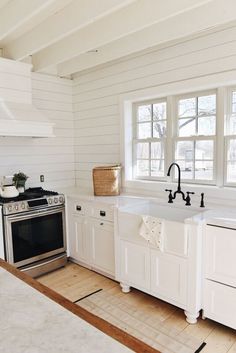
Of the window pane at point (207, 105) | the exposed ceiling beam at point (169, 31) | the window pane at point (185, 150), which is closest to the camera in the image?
the exposed ceiling beam at point (169, 31)

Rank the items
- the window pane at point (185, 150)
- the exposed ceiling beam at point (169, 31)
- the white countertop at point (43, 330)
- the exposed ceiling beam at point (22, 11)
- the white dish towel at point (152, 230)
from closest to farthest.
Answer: the white countertop at point (43, 330) → the exposed ceiling beam at point (22, 11) → the exposed ceiling beam at point (169, 31) → the white dish towel at point (152, 230) → the window pane at point (185, 150)

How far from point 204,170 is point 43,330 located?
8.35 ft

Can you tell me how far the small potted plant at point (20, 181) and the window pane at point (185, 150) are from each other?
1.94m

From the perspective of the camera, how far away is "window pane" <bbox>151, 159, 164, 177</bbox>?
3402mm

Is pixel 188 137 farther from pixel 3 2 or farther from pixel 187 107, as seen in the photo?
pixel 3 2

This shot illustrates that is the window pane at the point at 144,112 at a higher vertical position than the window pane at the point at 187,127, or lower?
higher

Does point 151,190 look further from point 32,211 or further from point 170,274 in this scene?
point 32,211

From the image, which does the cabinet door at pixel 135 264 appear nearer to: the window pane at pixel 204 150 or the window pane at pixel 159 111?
the window pane at pixel 204 150

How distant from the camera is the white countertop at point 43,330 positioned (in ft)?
2.56

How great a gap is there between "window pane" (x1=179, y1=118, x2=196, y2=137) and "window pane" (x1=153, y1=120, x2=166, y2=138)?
24 cm

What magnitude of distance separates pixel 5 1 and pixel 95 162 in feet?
7.22

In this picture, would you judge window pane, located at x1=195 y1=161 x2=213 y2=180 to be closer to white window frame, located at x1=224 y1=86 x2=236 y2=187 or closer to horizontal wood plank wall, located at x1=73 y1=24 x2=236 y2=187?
white window frame, located at x1=224 y1=86 x2=236 y2=187

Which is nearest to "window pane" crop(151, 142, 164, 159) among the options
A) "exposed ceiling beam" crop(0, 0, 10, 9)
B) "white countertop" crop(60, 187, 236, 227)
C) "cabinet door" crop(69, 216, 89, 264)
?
"white countertop" crop(60, 187, 236, 227)

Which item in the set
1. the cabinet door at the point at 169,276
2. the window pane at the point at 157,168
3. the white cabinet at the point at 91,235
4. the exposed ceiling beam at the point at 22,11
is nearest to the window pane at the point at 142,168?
the window pane at the point at 157,168
